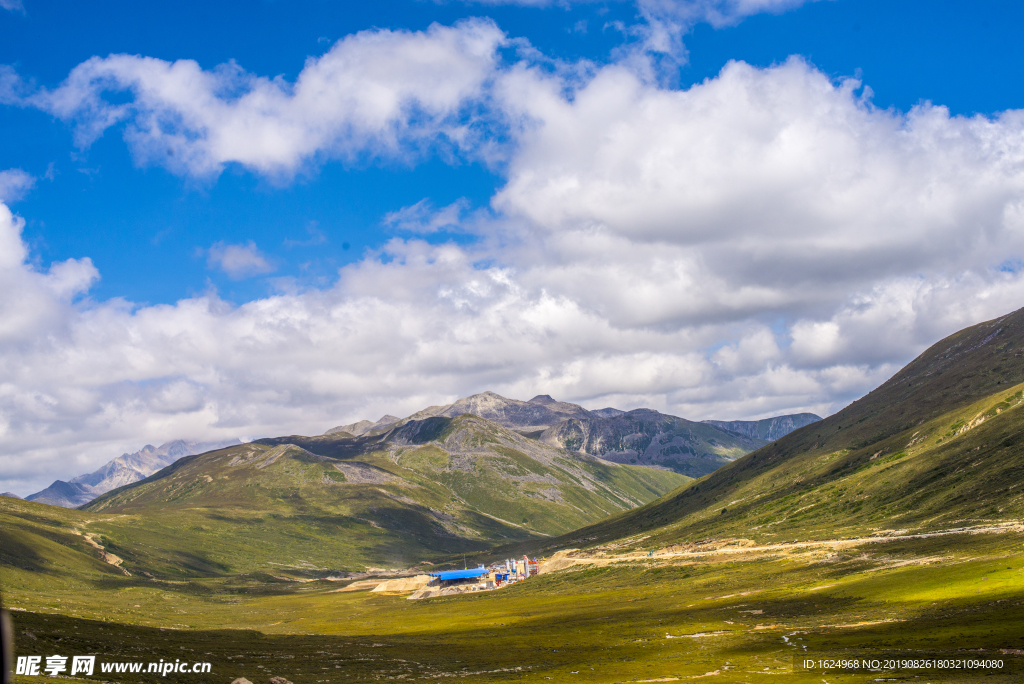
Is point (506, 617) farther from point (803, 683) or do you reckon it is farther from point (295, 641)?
point (803, 683)

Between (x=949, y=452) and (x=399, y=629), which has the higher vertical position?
(x=949, y=452)

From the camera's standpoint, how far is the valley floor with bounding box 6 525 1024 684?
66438mm

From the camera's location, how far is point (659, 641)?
92750 millimetres

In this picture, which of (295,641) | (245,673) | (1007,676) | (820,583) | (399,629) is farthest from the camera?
(399,629)

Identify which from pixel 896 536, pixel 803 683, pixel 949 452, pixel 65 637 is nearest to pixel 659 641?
pixel 803 683

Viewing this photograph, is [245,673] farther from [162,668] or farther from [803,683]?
[803,683]

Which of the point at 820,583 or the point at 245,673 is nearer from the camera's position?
the point at 245,673

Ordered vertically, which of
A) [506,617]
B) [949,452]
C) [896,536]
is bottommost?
[506,617]

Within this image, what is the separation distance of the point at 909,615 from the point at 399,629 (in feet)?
341

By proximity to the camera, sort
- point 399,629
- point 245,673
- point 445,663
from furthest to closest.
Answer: point 399,629, point 445,663, point 245,673

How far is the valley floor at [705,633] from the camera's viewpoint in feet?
218

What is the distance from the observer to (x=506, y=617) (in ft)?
510

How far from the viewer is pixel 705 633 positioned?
94.7m

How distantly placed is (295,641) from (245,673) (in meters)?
44.7
